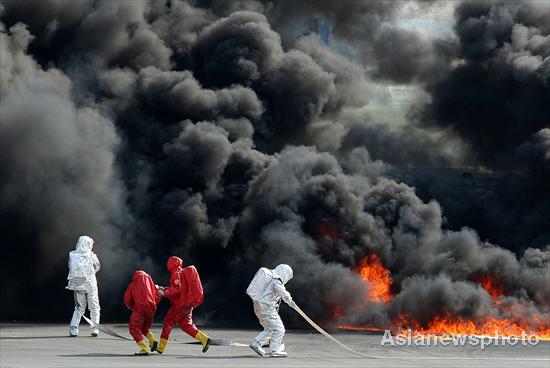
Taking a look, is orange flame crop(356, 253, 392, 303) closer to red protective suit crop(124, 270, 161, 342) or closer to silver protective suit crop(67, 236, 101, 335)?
silver protective suit crop(67, 236, 101, 335)

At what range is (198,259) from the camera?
4612 cm

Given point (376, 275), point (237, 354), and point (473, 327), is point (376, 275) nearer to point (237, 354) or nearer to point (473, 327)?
point (473, 327)

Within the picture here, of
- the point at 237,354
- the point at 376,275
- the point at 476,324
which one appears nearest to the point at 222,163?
the point at 376,275

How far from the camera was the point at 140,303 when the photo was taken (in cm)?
2644

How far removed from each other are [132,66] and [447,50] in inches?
554

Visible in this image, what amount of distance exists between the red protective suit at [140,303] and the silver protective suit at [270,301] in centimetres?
218

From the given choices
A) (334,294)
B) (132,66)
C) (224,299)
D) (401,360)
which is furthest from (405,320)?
(132,66)

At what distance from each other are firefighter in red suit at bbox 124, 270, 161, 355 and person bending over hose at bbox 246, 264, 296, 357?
84.7 inches

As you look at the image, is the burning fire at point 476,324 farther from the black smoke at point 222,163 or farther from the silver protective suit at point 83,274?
the silver protective suit at point 83,274

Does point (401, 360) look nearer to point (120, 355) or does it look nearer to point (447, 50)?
point (120, 355)

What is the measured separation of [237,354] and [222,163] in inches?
804

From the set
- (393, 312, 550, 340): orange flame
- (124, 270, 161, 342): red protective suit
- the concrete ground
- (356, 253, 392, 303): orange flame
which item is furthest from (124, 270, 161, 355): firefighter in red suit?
(356, 253, 392, 303): orange flame

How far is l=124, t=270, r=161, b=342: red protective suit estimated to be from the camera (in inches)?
1038

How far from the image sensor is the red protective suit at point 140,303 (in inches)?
1038
